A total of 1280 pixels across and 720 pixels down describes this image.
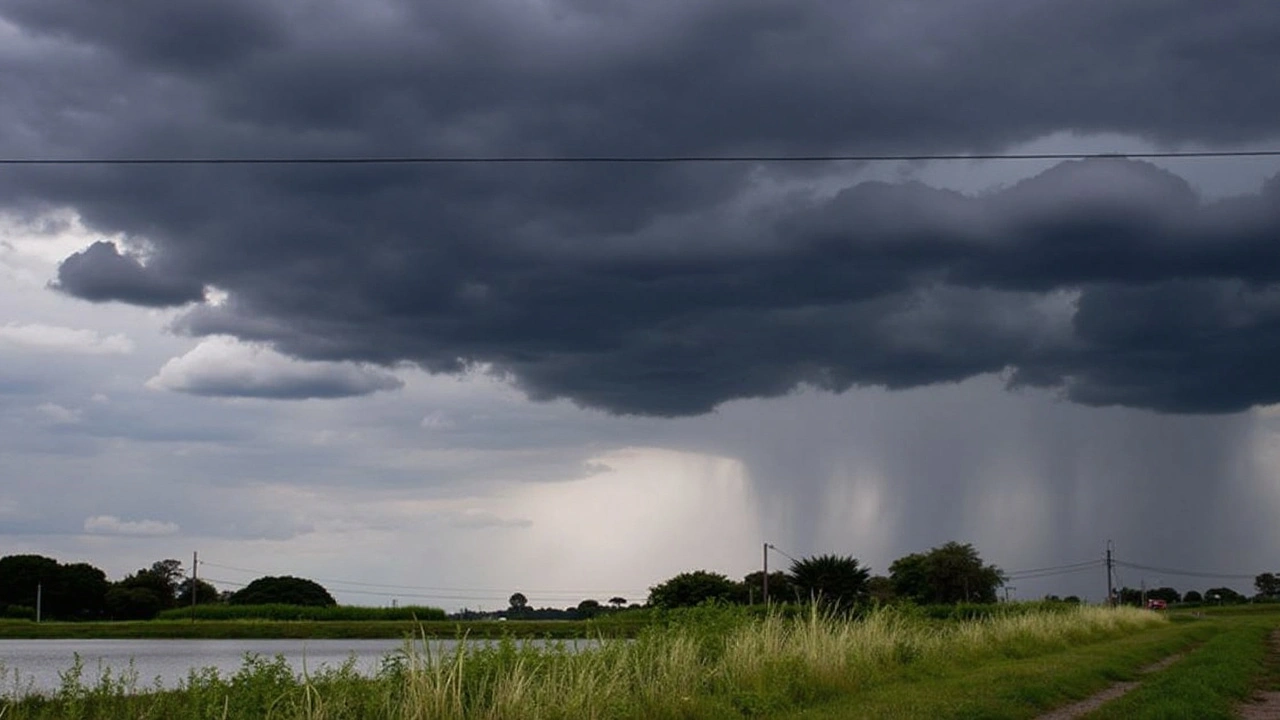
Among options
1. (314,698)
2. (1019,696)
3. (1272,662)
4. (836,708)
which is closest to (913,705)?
(836,708)

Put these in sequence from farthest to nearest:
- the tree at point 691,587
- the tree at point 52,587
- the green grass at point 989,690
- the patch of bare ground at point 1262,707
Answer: the tree at point 52,587 < the tree at point 691,587 < the patch of bare ground at point 1262,707 < the green grass at point 989,690

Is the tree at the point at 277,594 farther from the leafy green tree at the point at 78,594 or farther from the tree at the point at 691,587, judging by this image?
the tree at the point at 691,587

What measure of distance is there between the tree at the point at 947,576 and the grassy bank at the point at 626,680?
304ft

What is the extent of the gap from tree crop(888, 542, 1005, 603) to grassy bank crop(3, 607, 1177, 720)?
92.7m

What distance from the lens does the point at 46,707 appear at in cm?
1945

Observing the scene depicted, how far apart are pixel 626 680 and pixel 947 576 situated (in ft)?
360

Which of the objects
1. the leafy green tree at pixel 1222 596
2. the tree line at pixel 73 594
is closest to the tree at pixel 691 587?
the tree line at pixel 73 594

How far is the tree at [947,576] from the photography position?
121 metres

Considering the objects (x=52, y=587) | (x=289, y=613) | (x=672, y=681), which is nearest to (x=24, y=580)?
(x=52, y=587)

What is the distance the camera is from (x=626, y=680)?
56.8 feet

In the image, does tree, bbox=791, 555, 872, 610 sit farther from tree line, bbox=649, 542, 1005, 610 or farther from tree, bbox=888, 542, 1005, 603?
tree, bbox=888, 542, 1005, 603

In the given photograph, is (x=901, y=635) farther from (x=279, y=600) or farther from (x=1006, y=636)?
(x=279, y=600)

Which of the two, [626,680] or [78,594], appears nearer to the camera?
[626,680]

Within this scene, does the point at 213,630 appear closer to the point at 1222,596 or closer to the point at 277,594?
the point at 277,594
